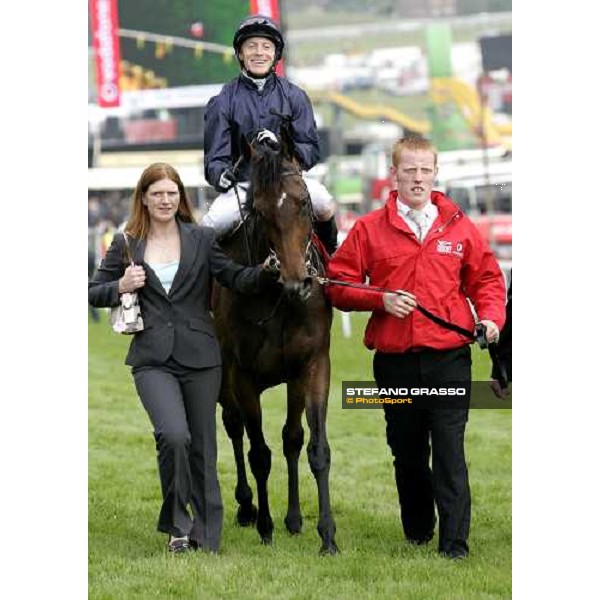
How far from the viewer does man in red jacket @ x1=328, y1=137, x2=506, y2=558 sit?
6305mm

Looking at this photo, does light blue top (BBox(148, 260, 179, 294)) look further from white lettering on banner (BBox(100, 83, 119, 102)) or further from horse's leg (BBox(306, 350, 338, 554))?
white lettering on banner (BBox(100, 83, 119, 102))

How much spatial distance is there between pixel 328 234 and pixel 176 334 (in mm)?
1325

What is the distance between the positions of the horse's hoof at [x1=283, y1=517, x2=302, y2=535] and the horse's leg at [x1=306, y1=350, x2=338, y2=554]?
0.76 meters

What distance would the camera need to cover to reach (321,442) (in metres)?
6.57

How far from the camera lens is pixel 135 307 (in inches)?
246

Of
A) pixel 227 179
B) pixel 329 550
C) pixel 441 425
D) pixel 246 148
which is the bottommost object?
pixel 329 550

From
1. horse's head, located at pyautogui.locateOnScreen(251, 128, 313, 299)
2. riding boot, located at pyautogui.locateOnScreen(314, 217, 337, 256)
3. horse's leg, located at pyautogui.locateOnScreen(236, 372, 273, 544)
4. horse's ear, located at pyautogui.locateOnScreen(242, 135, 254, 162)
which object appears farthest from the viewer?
riding boot, located at pyautogui.locateOnScreen(314, 217, 337, 256)

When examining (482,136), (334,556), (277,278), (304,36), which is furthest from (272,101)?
(304,36)

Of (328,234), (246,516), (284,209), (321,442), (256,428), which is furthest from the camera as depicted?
(246,516)

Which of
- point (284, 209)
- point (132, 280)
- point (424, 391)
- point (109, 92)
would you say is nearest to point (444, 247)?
point (424, 391)

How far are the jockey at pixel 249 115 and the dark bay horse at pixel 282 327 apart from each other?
0.93 feet

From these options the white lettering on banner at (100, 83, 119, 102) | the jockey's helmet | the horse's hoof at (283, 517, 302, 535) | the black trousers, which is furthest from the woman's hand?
the white lettering on banner at (100, 83, 119, 102)

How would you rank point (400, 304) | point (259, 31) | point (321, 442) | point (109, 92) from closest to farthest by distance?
1. point (400, 304)
2. point (321, 442)
3. point (259, 31)
4. point (109, 92)

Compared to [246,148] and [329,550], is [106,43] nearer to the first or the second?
[246,148]
